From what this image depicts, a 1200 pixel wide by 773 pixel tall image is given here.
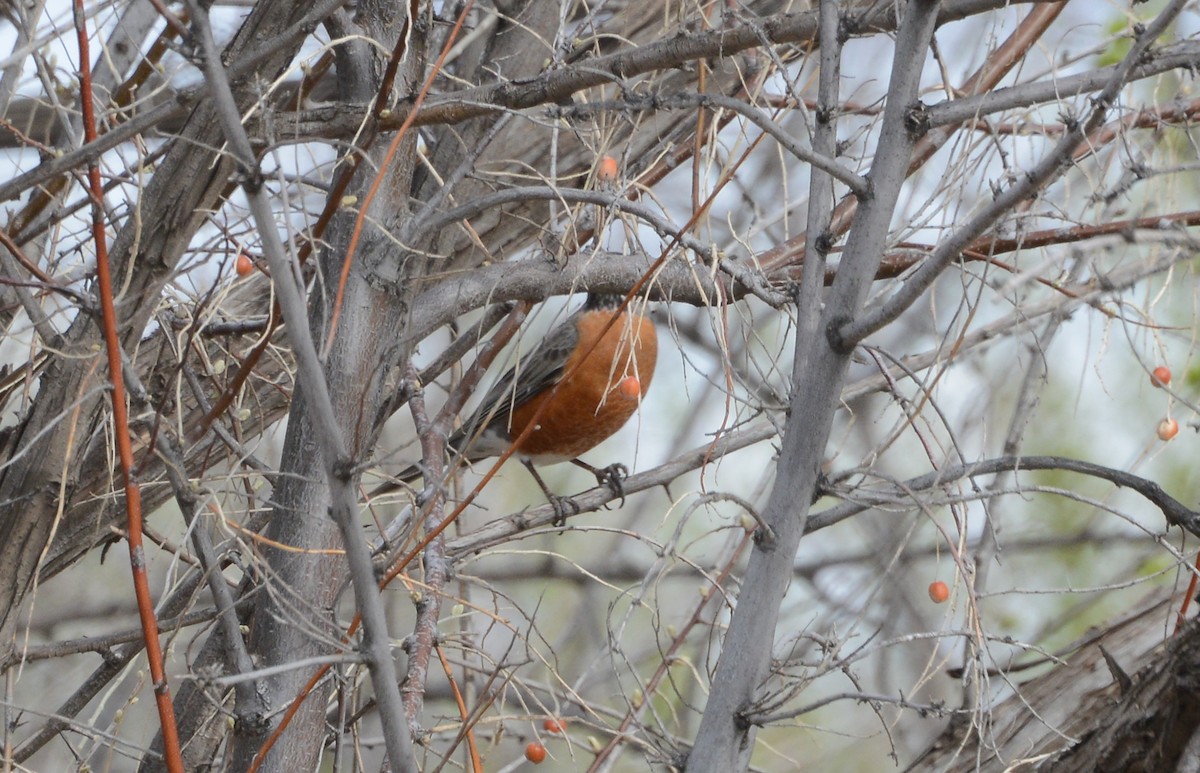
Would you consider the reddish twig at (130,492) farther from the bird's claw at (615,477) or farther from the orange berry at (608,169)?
the bird's claw at (615,477)

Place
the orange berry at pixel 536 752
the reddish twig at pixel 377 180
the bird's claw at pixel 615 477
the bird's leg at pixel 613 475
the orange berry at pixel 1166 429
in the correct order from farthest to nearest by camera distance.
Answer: the bird's leg at pixel 613 475, the bird's claw at pixel 615 477, the orange berry at pixel 536 752, the orange berry at pixel 1166 429, the reddish twig at pixel 377 180

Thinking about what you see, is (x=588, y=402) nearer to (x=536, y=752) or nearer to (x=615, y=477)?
(x=615, y=477)

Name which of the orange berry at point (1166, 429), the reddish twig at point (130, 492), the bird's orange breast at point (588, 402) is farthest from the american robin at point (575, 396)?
the reddish twig at point (130, 492)

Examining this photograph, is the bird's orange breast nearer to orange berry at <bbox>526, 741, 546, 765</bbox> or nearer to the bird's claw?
the bird's claw

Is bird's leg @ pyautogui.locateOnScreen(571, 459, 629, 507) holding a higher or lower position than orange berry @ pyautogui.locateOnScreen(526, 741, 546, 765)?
higher

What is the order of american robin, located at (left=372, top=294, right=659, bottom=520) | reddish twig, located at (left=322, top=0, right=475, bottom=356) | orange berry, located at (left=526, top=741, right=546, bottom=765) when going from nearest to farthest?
reddish twig, located at (left=322, top=0, right=475, bottom=356) → orange berry, located at (left=526, top=741, right=546, bottom=765) → american robin, located at (left=372, top=294, right=659, bottom=520)

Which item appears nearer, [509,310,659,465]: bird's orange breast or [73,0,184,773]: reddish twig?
[73,0,184,773]: reddish twig

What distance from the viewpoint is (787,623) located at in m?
4.92

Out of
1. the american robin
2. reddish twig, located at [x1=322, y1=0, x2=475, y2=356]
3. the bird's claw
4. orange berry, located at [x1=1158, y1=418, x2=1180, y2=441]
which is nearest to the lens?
reddish twig, located at [x1=322, y1=0, x2=475, y2=356]

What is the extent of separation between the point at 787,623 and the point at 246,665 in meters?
3.44

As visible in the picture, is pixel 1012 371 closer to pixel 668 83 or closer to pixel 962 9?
pixel 668 83

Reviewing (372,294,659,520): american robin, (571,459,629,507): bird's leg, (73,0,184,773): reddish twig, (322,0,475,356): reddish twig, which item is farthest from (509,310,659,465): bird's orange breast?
(73,0,184,773): reddish twig

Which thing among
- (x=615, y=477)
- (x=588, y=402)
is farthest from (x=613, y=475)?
(x=588, y=402)

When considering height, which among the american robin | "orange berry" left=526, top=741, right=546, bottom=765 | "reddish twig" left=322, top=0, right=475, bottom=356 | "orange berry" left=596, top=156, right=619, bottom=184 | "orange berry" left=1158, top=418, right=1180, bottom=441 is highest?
the american robin
